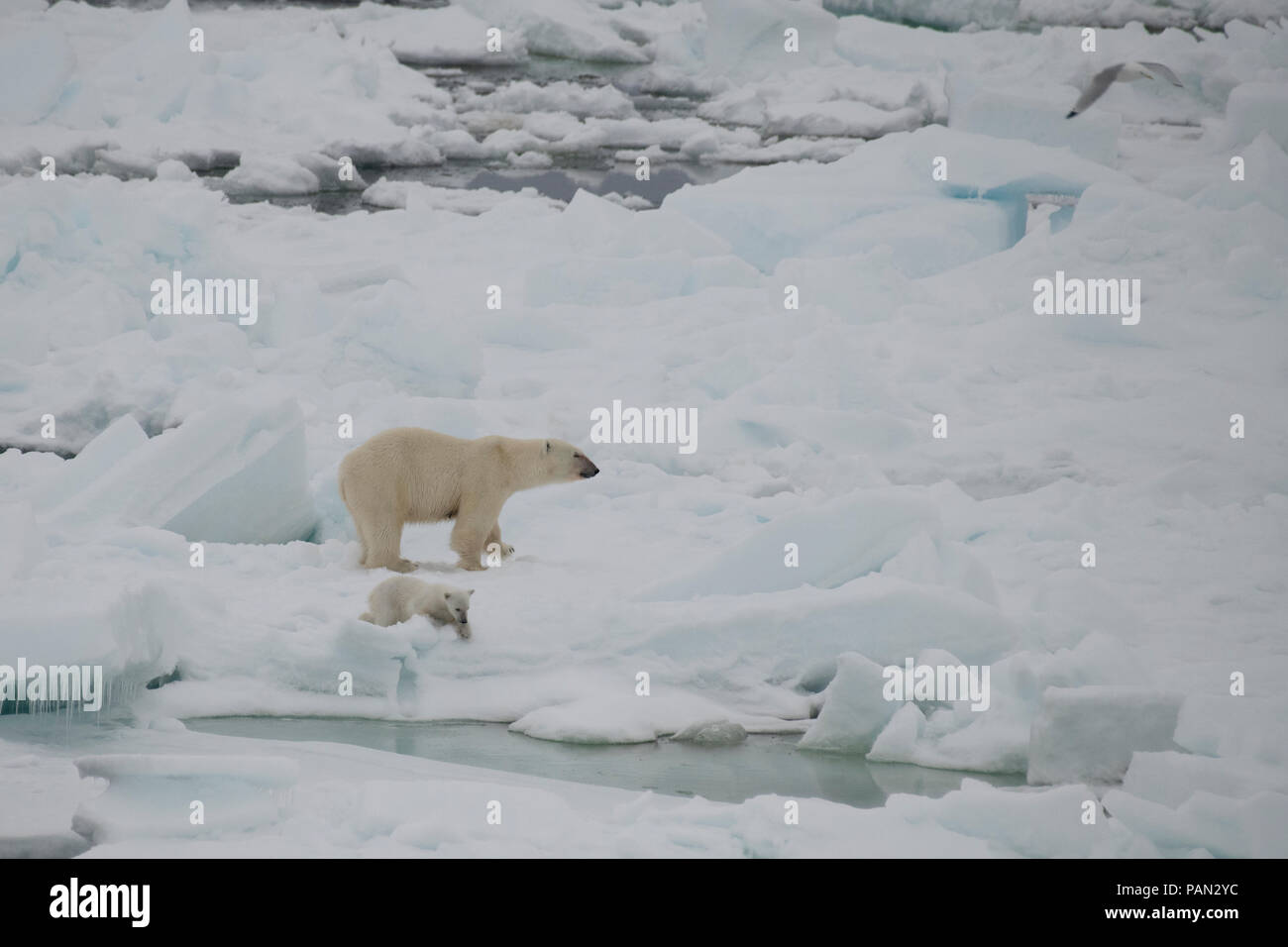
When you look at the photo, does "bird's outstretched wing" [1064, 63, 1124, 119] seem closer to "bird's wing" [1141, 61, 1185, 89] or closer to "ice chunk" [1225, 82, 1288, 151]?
"bird's wing" [1141, 61, 1185, 89]

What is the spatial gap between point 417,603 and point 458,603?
15cm

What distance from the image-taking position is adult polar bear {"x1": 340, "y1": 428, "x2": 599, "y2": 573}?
15.3 ft

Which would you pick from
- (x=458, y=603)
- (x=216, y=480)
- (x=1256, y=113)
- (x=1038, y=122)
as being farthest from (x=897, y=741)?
(x=1256, y=113)

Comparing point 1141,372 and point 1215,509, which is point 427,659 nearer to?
point 1215,509

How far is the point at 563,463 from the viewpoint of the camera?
5090 millimetres

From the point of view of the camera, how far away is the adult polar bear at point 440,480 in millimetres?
4676

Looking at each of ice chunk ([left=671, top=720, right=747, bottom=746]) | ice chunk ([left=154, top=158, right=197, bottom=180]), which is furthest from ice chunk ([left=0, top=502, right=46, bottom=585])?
ice chunk ([left=154, top=158, right=197, bottom=180])

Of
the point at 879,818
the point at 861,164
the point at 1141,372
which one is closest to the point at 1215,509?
the point at 1141,372

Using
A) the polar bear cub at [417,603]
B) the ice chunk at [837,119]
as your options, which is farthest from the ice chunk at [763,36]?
the polar bear cub at [417,603]

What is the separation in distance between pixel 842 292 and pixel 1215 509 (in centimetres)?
324

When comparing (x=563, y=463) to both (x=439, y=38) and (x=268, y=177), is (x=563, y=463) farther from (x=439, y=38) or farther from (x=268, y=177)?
(x=439, y=38)

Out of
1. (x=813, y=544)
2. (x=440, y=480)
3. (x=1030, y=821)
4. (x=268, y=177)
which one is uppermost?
(x=268, y=177)

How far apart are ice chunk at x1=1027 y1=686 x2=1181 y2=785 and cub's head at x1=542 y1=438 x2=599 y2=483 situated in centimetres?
232
